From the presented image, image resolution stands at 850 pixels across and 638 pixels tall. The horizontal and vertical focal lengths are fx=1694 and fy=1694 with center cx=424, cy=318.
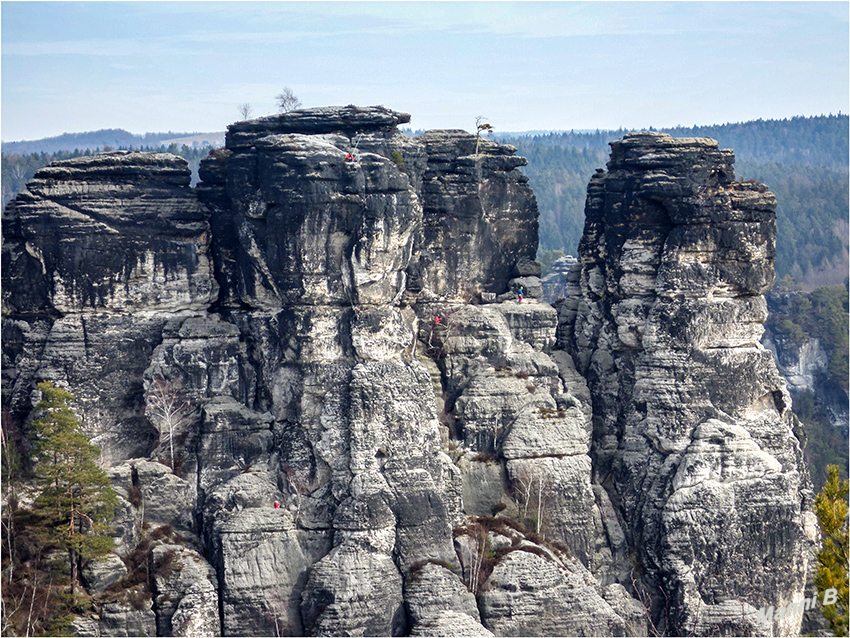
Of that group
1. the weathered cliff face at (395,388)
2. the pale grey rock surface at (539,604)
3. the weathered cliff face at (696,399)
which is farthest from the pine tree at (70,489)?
the weathered cliff face at (696,399)

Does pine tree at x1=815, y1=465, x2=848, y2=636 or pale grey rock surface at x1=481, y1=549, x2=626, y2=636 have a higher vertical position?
pine tree at x1=815, y1=465, x2=848, y2=636

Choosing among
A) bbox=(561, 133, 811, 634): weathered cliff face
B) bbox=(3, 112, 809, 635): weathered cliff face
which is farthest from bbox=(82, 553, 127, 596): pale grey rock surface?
bbox=(561, 133, 811, 634): weathered cliff face

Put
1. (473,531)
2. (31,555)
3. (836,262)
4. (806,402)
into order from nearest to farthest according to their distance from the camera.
A: (31,555) → (473,531) → (806,402) → (836,262)

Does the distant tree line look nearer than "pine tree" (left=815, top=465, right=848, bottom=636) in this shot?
No

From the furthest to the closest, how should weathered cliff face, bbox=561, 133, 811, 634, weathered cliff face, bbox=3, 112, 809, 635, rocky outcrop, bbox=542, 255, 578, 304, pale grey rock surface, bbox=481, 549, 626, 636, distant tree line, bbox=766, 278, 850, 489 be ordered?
rocky outcrop, bbox=542, 255, 578, 304 → distant tree line, bbox=766, 278, 850, 489 → weathered cliff face, bbox=561, 133, 811, 634 → pale grey rock surface, bbox=481, 549, 626, 636 → weathered cliff face, bbox=3, 112, 809, 635

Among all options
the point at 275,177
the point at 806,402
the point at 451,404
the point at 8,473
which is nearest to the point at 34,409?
the point at 8,473

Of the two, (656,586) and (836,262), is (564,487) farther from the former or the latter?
(836,262)

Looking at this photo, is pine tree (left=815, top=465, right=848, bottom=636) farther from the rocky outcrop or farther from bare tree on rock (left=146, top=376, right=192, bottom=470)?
the rocky outcrop
